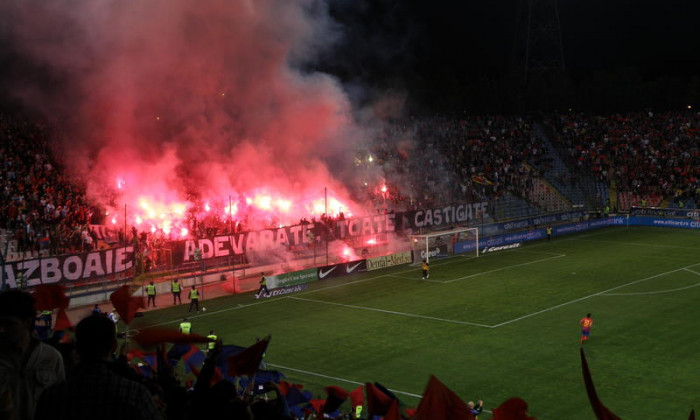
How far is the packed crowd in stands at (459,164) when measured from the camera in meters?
31.0

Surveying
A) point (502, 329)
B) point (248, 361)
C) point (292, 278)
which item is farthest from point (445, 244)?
point (248, 361)

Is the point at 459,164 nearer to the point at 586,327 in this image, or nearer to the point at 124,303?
the point at 586,327

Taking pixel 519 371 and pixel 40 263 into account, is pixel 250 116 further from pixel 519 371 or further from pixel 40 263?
pixel 519 371

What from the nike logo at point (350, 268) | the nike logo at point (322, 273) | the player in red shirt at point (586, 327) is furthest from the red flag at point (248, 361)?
the nike logo at point (350, 268)

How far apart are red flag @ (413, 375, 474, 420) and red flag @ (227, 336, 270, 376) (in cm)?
240

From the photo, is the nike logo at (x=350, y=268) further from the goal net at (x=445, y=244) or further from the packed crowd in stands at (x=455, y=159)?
the packed crowd in stands at (x=455, y=159)

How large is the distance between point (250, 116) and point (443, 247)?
13.2m

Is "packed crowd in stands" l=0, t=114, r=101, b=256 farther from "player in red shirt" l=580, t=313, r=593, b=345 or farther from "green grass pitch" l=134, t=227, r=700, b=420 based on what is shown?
"player in red shirt" l=580, t=313, r=593, b=345

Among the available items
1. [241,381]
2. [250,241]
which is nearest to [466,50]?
[250,241]

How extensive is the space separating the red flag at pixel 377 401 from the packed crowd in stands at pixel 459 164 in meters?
23.8

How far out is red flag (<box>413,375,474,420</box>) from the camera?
16.4ft

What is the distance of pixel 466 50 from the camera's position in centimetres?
8419

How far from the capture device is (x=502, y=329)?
24.0 meters

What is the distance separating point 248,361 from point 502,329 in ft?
58.4
